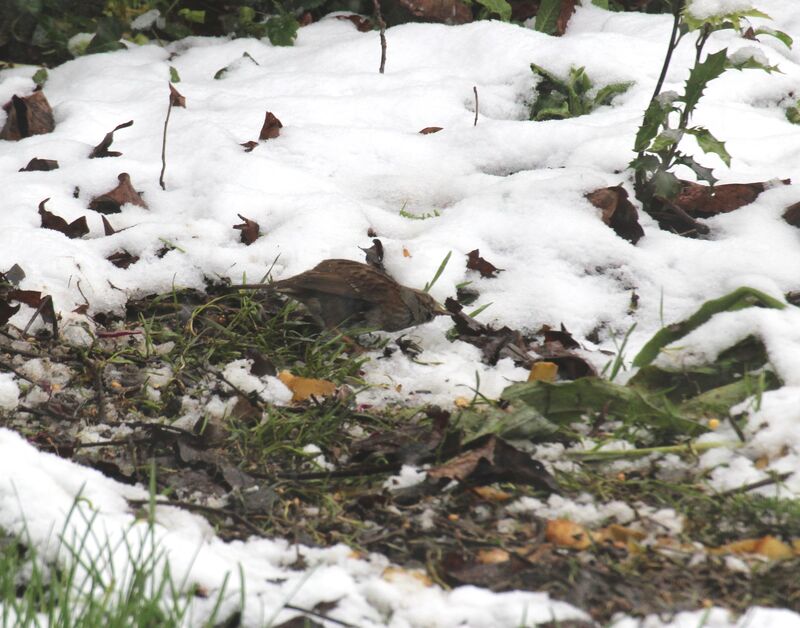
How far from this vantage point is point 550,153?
10.6ft

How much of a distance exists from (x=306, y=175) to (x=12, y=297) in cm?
108

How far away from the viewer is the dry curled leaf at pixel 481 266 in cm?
268

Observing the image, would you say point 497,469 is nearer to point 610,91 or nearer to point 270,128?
point 270,128

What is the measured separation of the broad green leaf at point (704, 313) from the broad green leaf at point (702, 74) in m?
0.74

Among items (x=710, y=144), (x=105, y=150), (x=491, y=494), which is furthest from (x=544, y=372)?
(x=105, y=150)

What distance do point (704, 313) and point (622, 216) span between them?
69 centimetres

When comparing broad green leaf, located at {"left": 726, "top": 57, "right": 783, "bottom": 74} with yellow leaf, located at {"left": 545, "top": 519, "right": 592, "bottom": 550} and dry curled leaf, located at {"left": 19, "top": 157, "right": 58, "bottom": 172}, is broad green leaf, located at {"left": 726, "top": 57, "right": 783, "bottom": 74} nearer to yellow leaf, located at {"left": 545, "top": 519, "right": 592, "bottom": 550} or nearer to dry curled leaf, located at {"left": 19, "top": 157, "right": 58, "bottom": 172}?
yellow leaf, located at {"left": 545, "top": 519, "right": 592, "bottom": 550}

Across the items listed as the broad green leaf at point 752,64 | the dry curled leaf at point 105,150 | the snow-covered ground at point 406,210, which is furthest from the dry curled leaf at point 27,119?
the broad green leaf at point 752,64

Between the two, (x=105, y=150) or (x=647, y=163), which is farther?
(x=105, y=150)

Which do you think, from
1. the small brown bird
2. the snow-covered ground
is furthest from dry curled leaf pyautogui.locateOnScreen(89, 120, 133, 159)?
the small brown bird

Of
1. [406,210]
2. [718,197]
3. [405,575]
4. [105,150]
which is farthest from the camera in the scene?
[105,150]

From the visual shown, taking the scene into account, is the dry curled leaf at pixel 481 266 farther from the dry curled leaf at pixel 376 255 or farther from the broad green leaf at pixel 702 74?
the broad green leaf at pixel 702 74

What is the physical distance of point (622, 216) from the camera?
2785 mm

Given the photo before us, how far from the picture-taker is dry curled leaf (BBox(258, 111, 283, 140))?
337cm
